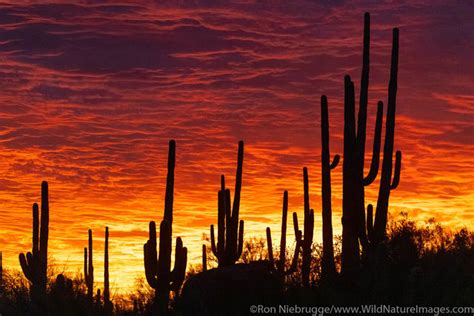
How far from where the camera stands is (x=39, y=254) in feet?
81.6

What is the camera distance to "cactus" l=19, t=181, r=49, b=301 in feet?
78.6

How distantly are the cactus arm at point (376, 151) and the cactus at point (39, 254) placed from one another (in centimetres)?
849

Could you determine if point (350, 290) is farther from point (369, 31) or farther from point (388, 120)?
point (369, 31)

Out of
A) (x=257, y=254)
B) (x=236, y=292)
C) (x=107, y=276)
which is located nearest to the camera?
(x=236, y=292)

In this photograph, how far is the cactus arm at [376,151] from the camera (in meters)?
19.9

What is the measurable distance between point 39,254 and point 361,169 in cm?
960

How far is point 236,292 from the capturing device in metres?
19.6

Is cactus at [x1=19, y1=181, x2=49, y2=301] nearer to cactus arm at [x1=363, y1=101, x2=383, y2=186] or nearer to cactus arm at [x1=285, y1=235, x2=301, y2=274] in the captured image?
cactus arm at [x1=285, y1=235, x2=301, y2=274]

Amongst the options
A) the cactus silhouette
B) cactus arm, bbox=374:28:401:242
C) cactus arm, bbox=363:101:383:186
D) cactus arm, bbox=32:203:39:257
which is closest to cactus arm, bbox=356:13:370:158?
the cactus silhouette

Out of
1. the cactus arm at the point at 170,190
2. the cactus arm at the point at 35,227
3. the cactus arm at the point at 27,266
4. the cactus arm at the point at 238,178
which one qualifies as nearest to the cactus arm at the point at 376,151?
the cactus arm at the point at 170,190

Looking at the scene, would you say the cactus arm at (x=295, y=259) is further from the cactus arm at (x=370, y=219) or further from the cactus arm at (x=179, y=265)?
the cactus arm at (x=179, y=265)

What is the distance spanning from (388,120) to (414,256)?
3132mm

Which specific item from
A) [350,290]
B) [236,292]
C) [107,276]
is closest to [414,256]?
[350,290]

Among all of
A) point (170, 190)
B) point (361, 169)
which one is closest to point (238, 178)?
point (170, 190)
